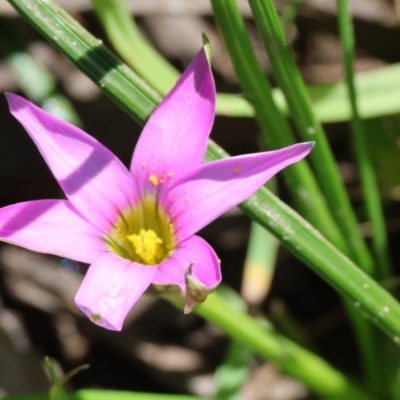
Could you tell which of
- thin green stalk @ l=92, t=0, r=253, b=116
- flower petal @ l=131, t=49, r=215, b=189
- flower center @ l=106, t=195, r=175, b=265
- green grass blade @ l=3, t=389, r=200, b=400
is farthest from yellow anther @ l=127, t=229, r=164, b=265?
thin green stalk @ l=92, t=0, r=253, b=116

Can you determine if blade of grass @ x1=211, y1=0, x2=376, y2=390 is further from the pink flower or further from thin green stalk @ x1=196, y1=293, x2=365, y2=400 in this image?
thin green stalk @ x1=196, y1=293, x2=365, y2=400

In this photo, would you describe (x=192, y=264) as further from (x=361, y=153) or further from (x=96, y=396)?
(x=361, y=153)

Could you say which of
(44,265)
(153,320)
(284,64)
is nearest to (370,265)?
(284,64)

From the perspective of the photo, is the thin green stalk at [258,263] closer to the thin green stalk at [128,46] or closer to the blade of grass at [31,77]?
the thin green stalk at [128,46]

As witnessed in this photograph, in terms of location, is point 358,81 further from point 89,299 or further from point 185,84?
point 89,299

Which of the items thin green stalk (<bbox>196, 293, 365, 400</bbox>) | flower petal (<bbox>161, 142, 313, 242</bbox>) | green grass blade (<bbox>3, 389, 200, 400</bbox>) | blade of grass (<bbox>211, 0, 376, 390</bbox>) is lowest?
green grass blade (<bbox>3, 389, 200, 400</bbox>)

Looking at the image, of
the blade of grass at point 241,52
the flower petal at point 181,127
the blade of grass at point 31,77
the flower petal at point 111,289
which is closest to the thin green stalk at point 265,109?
the blade of grass at point 241,52
